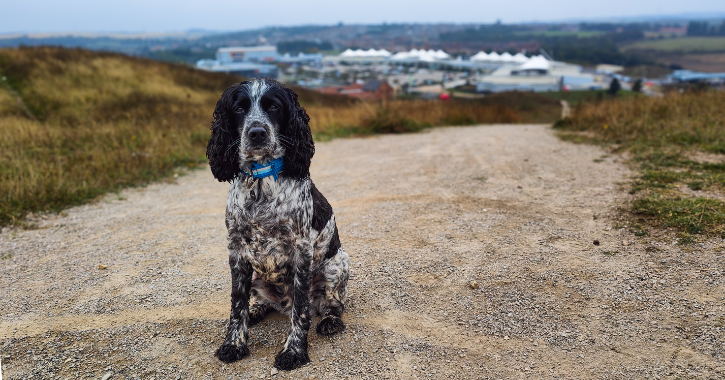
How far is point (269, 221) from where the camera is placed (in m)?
3.12

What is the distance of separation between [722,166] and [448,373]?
625 cm

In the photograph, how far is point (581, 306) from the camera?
3873 millimetres

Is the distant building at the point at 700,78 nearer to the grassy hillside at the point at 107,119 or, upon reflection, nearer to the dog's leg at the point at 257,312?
the grassy hillside at the point at 107,119

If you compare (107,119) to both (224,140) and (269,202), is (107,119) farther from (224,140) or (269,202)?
(269,202)

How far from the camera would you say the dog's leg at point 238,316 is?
3.33m

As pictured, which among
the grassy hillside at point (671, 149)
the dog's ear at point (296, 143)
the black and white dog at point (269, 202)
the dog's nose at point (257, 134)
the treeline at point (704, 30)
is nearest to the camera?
the dog's nose at point (257, 134)

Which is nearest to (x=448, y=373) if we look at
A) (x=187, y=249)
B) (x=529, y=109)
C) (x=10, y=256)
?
(x=187, y=249)

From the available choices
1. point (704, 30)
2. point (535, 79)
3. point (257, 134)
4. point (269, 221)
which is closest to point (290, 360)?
point (269, 221)

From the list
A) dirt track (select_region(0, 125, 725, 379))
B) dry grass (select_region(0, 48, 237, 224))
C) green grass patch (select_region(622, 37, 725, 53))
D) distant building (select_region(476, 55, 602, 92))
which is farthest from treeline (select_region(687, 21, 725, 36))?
dirt track (select_region(0, 125, 725, 379))

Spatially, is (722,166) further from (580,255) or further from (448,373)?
(448,373)

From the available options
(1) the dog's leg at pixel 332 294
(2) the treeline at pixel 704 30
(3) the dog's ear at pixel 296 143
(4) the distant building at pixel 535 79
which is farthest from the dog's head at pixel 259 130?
(2) the treeline at pixel 704 30

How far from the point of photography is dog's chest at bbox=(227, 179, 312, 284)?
10.3ft

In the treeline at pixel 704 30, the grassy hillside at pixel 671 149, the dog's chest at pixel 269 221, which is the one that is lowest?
the grassy hillside at pixel 671 149

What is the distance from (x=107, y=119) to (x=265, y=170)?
1342cm
